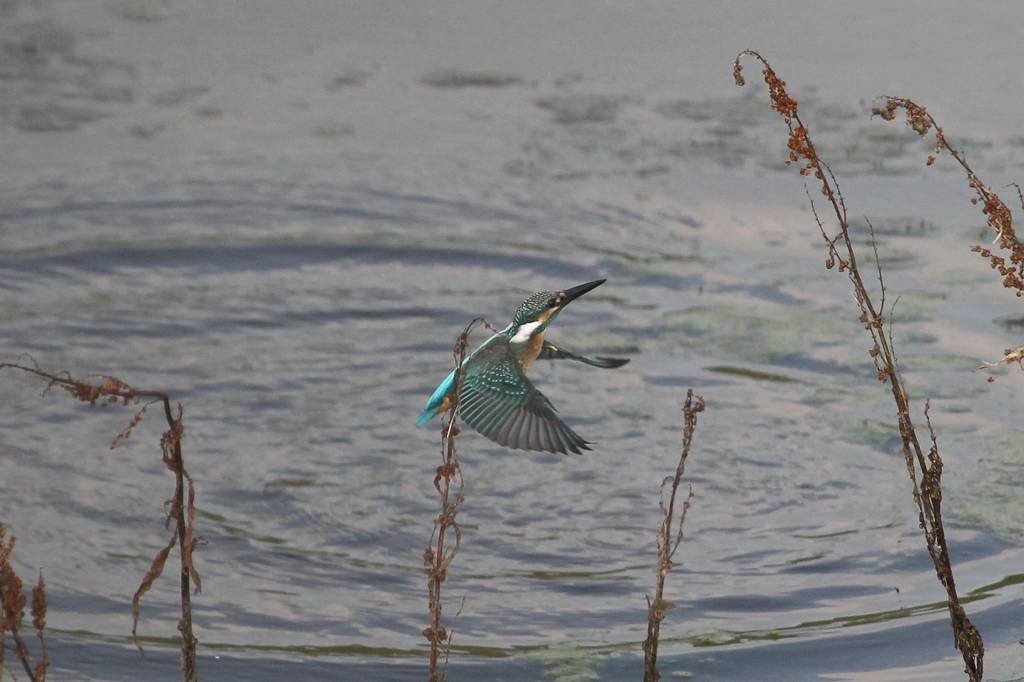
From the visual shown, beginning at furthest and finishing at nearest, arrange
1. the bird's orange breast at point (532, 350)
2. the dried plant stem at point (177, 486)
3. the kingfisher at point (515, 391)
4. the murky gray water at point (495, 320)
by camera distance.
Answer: the murky gray water at point (495, 320)
the bird's orange breast at point (532, 350)
the kingfisher at point (515, 391)
the dried plant stem at point (177, 486)

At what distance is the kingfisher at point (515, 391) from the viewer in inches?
169

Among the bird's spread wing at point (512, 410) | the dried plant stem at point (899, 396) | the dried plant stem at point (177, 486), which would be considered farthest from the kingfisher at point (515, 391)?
the dried plant stem at point (177, 486)

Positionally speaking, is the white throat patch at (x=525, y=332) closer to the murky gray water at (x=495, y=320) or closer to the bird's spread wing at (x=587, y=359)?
the bird's spread wing at (x=587, y=359)

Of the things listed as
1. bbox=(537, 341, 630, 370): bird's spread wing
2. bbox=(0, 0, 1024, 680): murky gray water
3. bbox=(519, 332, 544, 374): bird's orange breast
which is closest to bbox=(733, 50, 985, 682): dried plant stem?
bbox=(537, 341, 630, 370): bird's spread wing

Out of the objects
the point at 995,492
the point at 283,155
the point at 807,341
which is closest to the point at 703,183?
the point at 807,341

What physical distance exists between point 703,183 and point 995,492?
3.19 metres

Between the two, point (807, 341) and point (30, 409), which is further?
point (807, 341)

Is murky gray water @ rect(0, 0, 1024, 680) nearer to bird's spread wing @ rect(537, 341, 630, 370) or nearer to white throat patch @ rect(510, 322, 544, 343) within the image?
bird's spread wing @ rect(537, 341, 630, 370)

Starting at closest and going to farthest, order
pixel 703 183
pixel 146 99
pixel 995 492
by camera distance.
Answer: pixel 995 492 < pixel 703 183 < pixel 146 99

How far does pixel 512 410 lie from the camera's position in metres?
4.35

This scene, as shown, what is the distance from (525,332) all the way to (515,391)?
0.16 metres

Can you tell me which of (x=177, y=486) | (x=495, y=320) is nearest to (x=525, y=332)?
(x=177, y=486)

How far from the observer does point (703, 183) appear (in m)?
8.95

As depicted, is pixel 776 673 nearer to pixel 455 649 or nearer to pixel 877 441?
pixel 455 649
